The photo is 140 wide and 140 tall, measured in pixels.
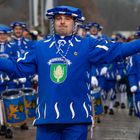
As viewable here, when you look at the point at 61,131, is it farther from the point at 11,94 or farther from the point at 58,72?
the point at 11,94

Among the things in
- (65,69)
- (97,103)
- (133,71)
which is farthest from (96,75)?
(65,69)

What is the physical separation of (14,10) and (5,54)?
24926mm

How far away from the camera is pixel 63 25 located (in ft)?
21.9

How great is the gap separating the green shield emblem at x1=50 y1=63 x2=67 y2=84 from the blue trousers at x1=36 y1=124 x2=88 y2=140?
443mm

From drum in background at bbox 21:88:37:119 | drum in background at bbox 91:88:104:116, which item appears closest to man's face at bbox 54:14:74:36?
drum in background at bbox 21:88:37:119

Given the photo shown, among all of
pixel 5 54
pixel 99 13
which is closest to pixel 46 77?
pixel 5 54

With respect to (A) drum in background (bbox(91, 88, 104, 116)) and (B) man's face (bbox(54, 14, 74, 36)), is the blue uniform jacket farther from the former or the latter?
(A) drum in background (bbox(91, 88, 104, 116))

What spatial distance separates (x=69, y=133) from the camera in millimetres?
6582

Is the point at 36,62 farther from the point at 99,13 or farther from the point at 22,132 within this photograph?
the point at 99,13

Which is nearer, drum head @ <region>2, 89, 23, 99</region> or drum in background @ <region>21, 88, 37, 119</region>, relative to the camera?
drum head @ <region>2, 89, 23, 99</region>

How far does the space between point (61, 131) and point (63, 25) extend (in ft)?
3.39

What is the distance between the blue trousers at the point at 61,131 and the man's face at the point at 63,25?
91cm

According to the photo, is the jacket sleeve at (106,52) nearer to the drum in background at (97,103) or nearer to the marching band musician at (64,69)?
the marching band musician at (64,69)

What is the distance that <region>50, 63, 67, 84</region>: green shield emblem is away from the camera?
6570 millimetres
